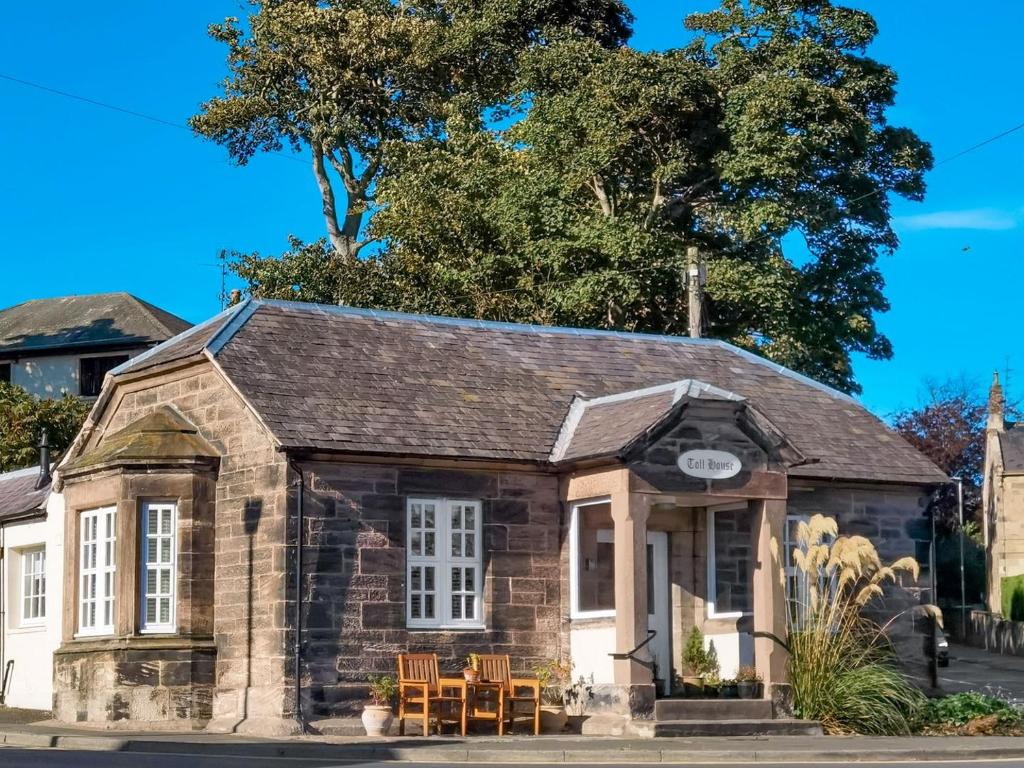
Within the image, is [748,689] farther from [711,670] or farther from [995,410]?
[995,410]

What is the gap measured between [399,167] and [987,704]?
2376 centimetres

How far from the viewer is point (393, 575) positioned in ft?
72.5

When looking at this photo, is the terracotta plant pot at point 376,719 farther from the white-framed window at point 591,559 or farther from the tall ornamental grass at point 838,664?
the tall ornamental grass at point 838,664

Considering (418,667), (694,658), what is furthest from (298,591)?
(694,658)

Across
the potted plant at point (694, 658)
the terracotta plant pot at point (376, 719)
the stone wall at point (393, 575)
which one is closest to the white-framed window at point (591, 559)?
the stone wall at point (393, 575)

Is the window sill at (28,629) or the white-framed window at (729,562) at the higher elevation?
the white-framed window at (729,562)

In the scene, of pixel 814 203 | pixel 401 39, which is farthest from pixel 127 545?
pixel 401 39

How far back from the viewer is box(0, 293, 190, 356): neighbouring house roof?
5734 centimetres

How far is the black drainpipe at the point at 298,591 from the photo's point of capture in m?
21.0

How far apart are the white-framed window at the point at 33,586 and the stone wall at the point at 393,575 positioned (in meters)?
7.64

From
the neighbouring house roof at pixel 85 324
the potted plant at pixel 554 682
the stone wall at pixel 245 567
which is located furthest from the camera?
the neighbouring house roof at pixel 85 324

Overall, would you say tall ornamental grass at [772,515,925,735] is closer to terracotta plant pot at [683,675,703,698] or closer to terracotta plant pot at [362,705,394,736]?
terracotta plant pot at [683,675,703,698]

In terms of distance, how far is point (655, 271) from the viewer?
37312 mm

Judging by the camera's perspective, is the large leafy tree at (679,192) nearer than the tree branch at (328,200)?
Yes
